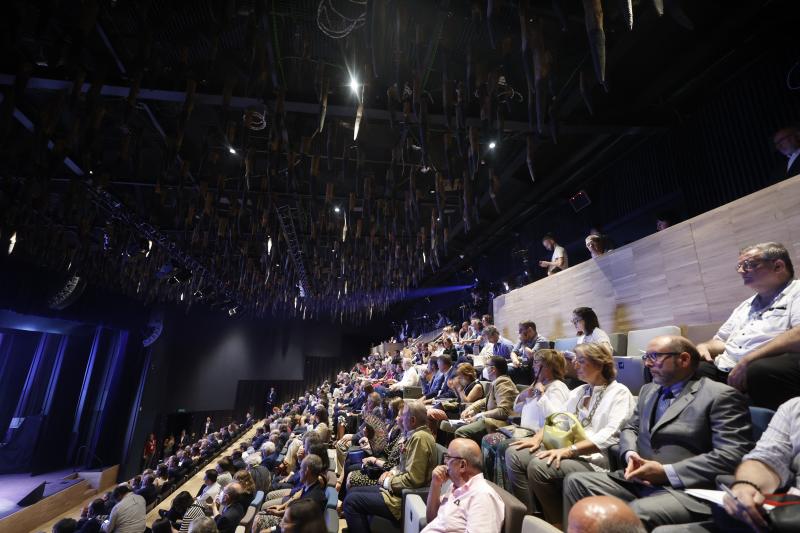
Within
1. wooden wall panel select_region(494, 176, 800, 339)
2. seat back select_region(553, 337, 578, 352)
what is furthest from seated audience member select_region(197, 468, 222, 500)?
wooden wall panel select_region(494, 176, 800, 339)

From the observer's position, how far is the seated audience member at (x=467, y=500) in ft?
6.05

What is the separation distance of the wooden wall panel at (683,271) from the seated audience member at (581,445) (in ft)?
5.88

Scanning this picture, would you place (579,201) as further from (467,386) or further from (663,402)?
(663,402)

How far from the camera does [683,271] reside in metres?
3.63

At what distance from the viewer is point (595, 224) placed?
6.55m

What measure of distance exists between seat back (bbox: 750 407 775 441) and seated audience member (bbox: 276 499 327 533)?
1994mm

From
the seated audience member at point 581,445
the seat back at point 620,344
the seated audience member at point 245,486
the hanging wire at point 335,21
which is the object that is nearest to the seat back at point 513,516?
the seated audience member at point 581,445

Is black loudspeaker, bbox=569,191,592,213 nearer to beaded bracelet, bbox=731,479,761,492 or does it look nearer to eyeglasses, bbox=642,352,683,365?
eyeglasses, bbox=642,352,683,365

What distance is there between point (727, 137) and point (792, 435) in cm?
449

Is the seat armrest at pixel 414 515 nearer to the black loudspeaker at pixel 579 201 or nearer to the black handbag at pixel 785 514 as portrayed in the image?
the black handbag at pixel 785 514

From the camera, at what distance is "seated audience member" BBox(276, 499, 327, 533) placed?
6.06ft

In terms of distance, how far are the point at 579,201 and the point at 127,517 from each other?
8174 millimetres

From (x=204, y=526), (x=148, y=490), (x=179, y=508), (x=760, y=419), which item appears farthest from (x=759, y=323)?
(x=148, y=490)

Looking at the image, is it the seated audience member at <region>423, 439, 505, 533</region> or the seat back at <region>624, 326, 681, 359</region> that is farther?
the seat back at <region>624, 326, 681, 359</region>
